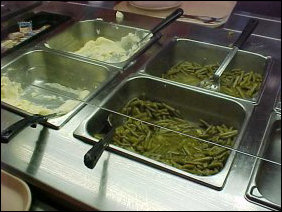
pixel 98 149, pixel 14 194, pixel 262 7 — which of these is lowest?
pixel 14 194

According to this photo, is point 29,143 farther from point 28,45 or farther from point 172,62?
point 172,62

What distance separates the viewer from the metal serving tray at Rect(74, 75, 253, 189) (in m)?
0.95

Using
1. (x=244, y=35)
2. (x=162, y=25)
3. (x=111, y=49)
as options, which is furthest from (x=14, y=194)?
(x=244, y=35)

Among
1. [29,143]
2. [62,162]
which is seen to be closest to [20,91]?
[29,143]

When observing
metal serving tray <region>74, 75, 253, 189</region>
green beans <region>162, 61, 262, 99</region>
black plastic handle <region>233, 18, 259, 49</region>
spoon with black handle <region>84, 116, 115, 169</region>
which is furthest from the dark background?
spoon with black handle <region>84, 116, 115, 169</region>

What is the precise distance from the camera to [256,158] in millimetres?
788

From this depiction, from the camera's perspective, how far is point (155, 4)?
1.62 metres

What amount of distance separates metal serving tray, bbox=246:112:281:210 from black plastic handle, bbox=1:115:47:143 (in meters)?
0.57

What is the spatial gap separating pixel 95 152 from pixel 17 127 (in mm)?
222

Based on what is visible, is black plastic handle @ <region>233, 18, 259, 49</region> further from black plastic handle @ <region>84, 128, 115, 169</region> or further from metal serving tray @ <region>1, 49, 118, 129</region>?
black plastic handle @ <region>84, 128, 115, 169</region>

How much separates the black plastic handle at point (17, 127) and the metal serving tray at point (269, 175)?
57cm

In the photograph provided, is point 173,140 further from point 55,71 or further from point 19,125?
point 55,71

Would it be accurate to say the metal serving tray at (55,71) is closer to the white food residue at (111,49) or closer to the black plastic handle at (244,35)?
the white food residue at (111,49)

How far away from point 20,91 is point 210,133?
64 cm
